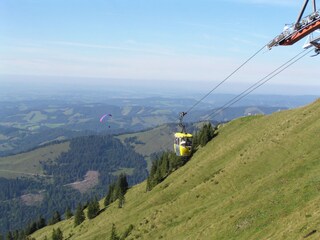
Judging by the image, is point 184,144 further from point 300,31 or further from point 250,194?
point 300,31

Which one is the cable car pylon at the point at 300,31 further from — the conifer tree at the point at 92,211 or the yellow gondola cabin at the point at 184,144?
the conifer tree at the point at 92,211

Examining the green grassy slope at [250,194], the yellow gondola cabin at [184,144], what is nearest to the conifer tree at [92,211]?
the green grassy slope at [250,194]

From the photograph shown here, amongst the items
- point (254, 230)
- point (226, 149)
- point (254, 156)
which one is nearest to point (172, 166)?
point (226, 149)

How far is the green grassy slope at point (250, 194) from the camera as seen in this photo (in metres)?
39.6

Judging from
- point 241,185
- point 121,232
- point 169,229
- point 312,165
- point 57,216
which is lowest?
point 57,216

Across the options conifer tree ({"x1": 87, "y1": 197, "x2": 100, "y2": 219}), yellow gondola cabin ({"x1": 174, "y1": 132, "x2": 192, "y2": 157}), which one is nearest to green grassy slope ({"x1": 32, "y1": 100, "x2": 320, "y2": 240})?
conifer tree ({"x1": 87, "y1": 197, "x2": 100, "y2": 219})

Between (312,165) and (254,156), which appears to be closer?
(312,165)

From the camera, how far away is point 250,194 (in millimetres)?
52281

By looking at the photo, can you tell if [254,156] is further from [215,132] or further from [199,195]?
[215,132]

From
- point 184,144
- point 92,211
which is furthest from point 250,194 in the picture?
point 92,211

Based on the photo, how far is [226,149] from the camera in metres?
92.6

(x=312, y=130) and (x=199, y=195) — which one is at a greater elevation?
(x=312, y=130)

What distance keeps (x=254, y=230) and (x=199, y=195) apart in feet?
95.9

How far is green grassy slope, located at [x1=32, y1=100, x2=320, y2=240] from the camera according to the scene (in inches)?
1559
